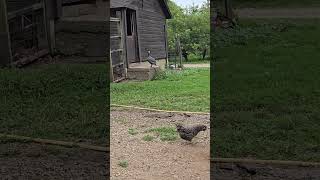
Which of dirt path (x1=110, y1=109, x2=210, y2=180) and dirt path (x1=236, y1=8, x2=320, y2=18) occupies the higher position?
dirt path (x1=236, y1=8, x2=320, y2=18)

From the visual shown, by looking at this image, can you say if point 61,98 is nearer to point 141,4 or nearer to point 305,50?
point 305,50

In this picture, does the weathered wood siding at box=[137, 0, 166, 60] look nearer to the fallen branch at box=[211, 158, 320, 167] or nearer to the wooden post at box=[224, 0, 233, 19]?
the wooden post at box=[224, 0, 233, 19]

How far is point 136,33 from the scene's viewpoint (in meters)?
19.2

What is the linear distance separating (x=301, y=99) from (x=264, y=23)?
10.8 metres

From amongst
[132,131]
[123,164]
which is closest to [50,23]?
[132,131]

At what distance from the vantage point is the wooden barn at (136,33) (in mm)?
15870

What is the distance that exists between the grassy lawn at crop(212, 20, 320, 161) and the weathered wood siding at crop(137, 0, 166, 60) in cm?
340

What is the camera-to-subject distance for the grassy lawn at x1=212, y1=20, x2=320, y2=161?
6375mm

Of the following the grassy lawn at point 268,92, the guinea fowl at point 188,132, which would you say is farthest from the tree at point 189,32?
the guinea fowl at point 188,132

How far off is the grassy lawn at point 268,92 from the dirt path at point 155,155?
0.29m

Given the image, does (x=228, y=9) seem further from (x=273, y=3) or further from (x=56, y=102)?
(x=56, y=102)

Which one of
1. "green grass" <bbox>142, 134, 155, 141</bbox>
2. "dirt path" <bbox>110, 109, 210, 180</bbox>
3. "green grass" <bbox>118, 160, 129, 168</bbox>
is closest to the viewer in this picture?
"dirt path" <bbox>110, 109, 210, 180</bbox>

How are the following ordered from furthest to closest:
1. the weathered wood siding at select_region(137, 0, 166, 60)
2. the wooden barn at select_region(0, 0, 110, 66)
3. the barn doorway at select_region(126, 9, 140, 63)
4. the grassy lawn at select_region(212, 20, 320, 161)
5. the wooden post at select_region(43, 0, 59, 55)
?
the weathered wood siding at select_region(137, 0, 166, 60) → the barn doorway at select_region(126, 9, 140, 63) → the wooden post at select_region(43, 0, 59, 55) → the wooden barn at select_region(0, 0, 110, 66) → the grassy lawn at select_region(212, 20, 320, 161)

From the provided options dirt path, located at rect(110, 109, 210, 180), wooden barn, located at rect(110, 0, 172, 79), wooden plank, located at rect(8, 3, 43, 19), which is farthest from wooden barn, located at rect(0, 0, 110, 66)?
dirt path, located at rect(110, 109, 210, 180)
